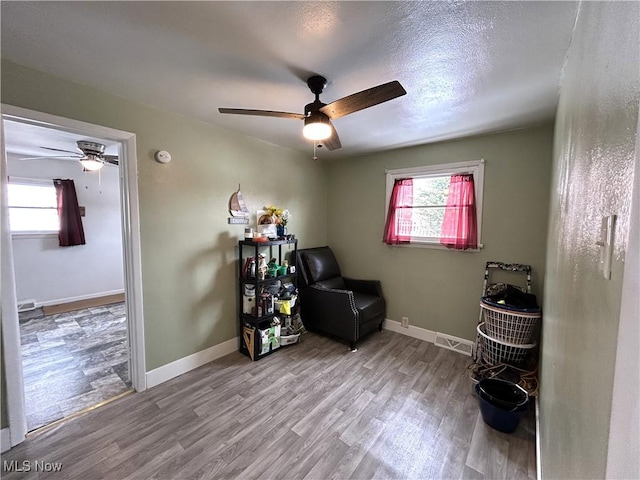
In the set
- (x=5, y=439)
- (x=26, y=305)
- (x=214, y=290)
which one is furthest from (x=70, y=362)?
(x=26, y=305)

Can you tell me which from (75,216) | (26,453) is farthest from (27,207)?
(26,453)

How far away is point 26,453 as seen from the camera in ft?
5.32

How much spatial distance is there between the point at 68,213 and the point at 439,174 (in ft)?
18.5

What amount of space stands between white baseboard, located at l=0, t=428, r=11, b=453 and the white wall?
3.48m

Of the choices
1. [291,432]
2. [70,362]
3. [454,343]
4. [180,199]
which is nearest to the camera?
[291,432]

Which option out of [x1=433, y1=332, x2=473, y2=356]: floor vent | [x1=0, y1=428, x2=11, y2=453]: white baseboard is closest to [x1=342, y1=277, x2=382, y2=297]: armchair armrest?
[x1=433, y1=332, x2=473, y2=356]: floor vent

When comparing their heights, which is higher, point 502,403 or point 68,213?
point 68,213

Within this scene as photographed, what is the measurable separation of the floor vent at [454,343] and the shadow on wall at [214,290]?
7.73ft

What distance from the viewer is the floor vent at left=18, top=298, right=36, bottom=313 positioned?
3.97 meters

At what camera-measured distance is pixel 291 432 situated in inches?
70.7

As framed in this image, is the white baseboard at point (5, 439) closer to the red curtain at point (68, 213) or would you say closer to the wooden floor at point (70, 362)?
the wooden floor at point (70, 362)

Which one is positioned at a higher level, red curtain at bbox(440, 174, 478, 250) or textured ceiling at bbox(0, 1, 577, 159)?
textured ceiling at bbox(0, 1, 577, 159)

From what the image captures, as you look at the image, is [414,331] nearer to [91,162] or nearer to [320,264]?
[320,264]

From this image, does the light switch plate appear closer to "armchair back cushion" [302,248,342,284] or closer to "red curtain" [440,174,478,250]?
"red curtain" [440,174,478,250]
